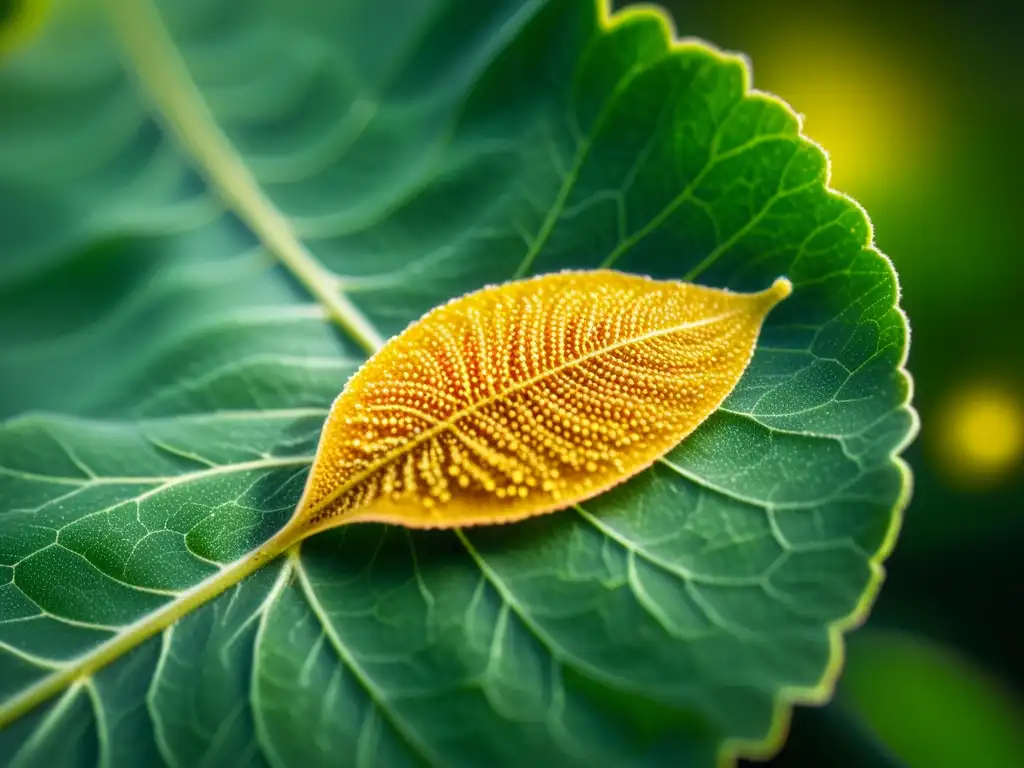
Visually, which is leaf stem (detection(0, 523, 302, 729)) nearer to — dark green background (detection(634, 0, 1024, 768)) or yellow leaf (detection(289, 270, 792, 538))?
yellow leaf (detection(289, 270, 792, 538))

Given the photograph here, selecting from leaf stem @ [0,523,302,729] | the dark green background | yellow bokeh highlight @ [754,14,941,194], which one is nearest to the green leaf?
leaf stem @ [0,523,302,729]

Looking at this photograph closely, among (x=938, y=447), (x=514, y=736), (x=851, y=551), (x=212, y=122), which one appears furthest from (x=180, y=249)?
(x=938, y=447)

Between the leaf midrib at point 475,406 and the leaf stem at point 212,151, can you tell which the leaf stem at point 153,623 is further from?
the leaf stem at point 212,151

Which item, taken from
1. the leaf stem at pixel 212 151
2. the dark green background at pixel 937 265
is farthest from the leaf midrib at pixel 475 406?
the dark green background at pixel 937 265

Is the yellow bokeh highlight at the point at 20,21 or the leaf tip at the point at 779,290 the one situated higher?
the yellow bokeh highlight at the point at 20,21

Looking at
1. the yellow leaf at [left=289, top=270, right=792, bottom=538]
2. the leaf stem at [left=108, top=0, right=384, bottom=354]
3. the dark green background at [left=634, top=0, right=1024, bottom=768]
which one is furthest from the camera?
the dark green background at [left=634, top=0, right=1024, bottom=768]

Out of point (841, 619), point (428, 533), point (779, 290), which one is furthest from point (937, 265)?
point (428, 533)

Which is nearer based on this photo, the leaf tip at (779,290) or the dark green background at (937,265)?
the leaf tip at (779,290)
